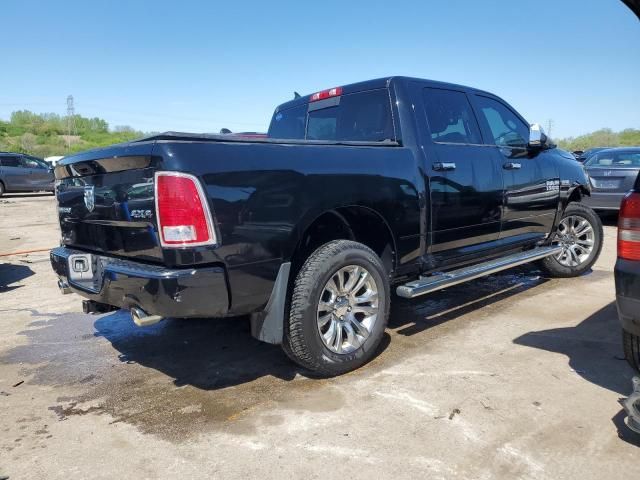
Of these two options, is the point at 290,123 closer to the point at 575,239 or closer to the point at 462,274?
the point at 462,274

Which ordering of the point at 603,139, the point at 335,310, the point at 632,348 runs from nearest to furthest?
1. the point at 632,348
2. the point at 335,310
3. the point at 603,139

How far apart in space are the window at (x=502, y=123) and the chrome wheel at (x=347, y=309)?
218cm

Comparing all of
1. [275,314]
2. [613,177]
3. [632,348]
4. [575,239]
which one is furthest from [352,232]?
[613,177]

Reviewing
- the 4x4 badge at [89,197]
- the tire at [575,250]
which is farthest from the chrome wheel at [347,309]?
the tire at [575,250]

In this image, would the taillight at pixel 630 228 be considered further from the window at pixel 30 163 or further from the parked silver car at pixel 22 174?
the window at pixel 30 163

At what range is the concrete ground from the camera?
2.46 metres

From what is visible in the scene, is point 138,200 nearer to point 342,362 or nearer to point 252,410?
point 252,410

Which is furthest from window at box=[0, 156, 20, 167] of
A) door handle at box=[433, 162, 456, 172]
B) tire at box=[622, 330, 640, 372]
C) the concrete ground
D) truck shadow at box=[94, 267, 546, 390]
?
tire at box=[622, 330, 640, 372]

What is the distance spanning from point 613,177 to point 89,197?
9851 millimetres

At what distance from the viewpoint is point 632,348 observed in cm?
298

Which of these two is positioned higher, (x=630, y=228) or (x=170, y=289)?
(x=630, y=228)

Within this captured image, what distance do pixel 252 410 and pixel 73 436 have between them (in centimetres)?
95

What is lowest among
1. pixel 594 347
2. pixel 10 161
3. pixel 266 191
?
pixel 594 347

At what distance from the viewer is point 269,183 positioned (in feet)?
9.63
